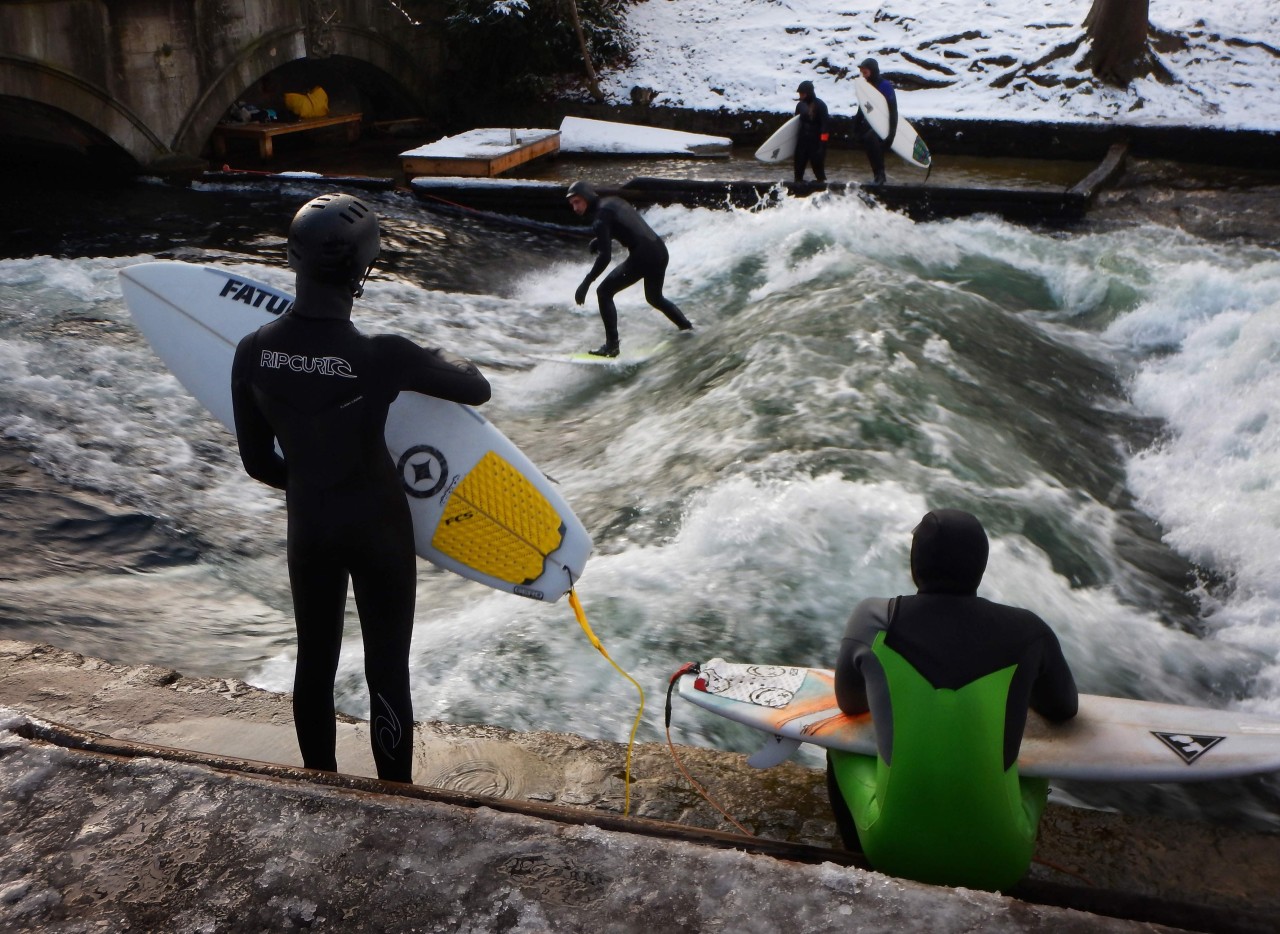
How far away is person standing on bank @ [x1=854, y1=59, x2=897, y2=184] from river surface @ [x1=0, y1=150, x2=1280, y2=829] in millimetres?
933

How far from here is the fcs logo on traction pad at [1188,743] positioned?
2886mm

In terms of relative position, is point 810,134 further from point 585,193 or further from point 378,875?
point 378,875

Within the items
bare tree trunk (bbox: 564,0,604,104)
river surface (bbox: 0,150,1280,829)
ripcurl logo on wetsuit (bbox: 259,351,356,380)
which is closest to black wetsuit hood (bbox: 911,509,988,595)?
ripcurl logo on wetsuit (bbox: 259,351,356,380)

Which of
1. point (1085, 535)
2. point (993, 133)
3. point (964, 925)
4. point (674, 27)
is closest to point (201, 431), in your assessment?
point (1085, 535)

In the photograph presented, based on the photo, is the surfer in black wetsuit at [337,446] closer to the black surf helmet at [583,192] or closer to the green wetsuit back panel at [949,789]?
the green wetsuit back panel at [949,789]

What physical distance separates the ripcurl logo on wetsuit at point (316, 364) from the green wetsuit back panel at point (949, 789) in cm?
146

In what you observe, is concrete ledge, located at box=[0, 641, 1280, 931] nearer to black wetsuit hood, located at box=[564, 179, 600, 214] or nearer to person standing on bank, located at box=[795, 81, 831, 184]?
black wetsuit hood, located at box=[564, 179, 600, 214]

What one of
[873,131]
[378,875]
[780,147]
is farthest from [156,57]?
[378,875]

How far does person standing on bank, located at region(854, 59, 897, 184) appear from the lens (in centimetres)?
1248

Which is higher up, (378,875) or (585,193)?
(585,193)

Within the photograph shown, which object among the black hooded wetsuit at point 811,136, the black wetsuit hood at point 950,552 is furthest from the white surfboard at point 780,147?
the black wetsuit hood at point 950,552

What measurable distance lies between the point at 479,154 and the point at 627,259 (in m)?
6.21

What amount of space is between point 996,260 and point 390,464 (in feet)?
30.8

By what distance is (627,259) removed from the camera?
888 centimetres
